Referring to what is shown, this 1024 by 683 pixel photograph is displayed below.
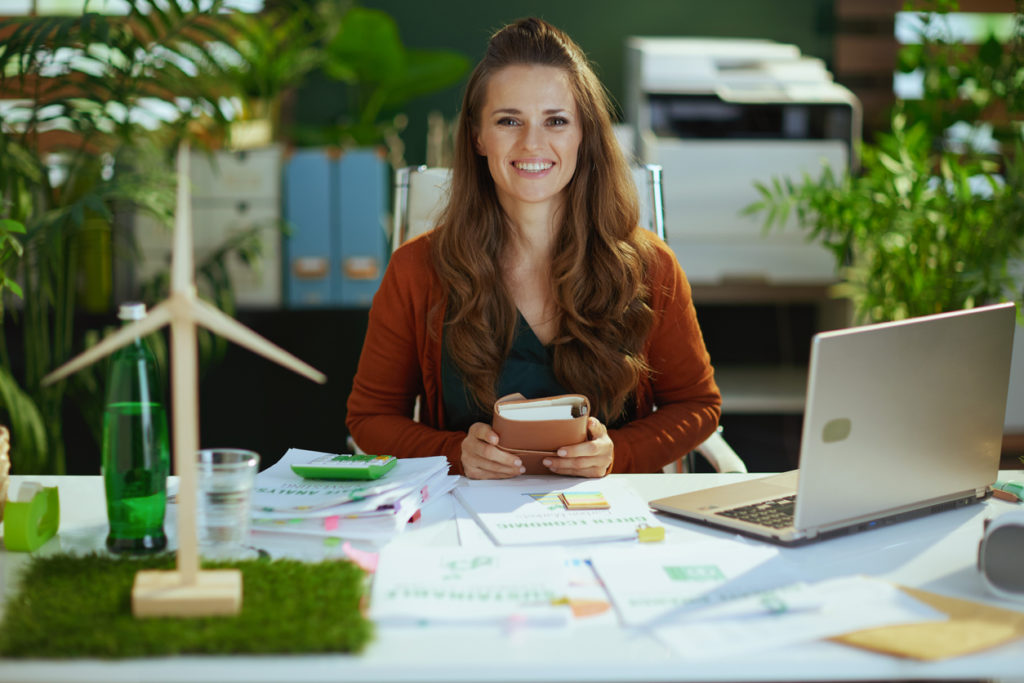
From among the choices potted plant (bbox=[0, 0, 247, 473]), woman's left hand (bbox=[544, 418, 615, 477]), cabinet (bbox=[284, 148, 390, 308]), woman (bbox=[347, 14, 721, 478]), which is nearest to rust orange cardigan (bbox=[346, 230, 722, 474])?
woman (bbox=[347, 14, 721, 478])

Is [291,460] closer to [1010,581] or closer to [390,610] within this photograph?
[390,610]

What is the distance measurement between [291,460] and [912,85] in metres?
3.51

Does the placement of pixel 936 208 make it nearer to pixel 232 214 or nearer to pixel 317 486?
pixel 317 486

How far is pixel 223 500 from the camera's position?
3.52ft

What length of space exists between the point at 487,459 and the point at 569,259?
0.48 metres

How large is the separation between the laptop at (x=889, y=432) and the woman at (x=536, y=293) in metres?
0.44

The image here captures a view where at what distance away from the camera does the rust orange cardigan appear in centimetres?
168

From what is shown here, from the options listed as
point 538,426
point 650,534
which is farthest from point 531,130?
point 650,534

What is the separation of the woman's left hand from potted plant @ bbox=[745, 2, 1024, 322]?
153 cm

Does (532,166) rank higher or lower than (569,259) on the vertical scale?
higher

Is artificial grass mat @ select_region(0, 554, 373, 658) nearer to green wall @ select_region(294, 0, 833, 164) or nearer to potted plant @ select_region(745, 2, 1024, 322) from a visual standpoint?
potted plant @ select_region(745, 2, 1024, 322)

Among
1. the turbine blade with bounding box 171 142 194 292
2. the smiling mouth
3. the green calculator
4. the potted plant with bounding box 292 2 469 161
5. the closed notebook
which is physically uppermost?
the potted plant with bounding box 292 2 469 161

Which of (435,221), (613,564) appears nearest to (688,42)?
(435,221)

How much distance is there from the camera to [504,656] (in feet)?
2.79
